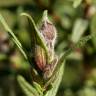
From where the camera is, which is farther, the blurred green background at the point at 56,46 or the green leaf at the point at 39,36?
the blurred green background at the point at 56,46

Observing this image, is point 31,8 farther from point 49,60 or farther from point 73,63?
point 49,60

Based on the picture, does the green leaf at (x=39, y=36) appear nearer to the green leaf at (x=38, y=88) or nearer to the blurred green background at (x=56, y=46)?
the green leaf at (x=38, y=88)

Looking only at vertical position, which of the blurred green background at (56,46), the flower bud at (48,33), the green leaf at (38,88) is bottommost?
the blurred green background at (56,46)

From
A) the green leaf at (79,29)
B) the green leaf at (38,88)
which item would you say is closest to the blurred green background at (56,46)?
the green leaf at (79,29)

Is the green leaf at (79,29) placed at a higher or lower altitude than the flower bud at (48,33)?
lower

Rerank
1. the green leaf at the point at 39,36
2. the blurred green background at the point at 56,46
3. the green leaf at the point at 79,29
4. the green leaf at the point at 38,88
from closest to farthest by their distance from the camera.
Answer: the green leaf at the point at 39,36 → the green leaf at the point at 38,88 → the green leaf at the point at 79,29 → the blurred green background at the point at 56,46

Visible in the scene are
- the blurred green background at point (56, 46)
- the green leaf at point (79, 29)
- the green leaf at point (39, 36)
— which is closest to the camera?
the green leaf at point (39, 36)

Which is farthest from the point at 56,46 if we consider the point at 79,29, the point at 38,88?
the point at 38,88

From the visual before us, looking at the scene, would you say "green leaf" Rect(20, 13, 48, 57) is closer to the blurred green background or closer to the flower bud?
the flower bud

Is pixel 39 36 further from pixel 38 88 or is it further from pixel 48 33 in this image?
pixel 38 88

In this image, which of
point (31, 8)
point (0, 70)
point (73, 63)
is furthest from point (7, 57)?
point (73, 63)
